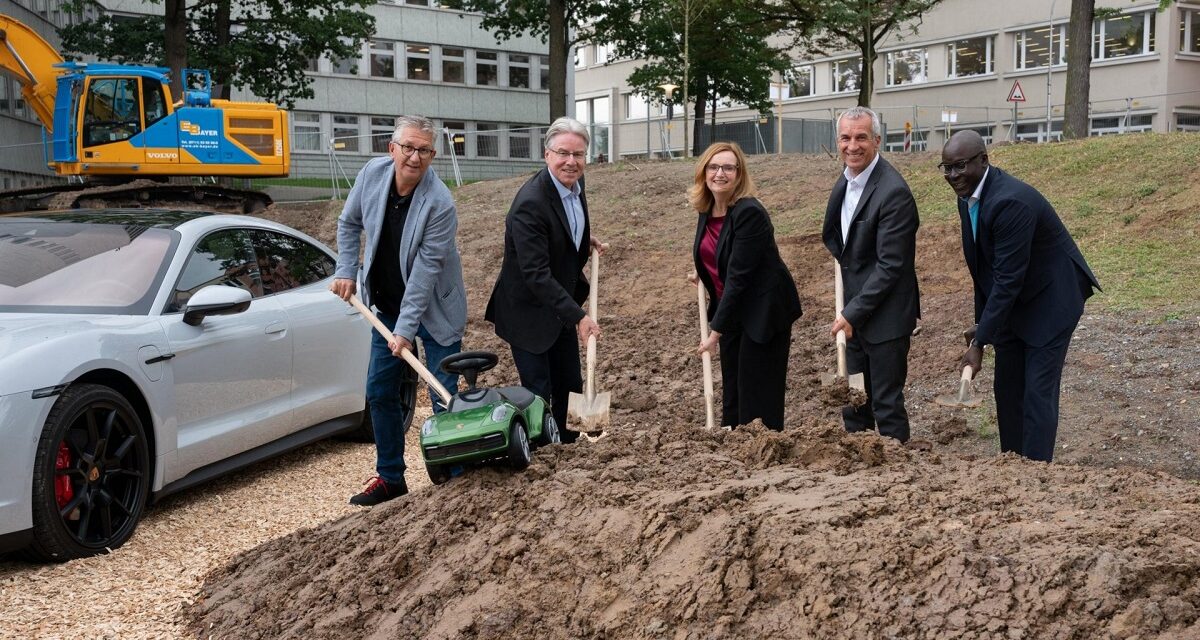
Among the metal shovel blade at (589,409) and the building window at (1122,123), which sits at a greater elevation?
the building window at (1122,123)

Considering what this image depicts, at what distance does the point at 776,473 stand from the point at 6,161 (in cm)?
3231

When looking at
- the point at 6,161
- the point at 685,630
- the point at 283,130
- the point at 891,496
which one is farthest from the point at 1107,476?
the point at 6,161

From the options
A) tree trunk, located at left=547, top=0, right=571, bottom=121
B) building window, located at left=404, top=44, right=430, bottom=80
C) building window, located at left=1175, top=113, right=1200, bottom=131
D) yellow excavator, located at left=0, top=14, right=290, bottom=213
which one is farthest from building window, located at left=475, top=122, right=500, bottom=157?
building window, located at left=1175, top=113, right=1200, bottom=131

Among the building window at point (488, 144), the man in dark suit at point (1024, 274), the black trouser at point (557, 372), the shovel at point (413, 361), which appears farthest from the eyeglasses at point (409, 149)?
the building window at point (488, 144)

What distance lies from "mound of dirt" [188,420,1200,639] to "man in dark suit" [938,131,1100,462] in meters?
1.16

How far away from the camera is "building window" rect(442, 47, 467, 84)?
173ft

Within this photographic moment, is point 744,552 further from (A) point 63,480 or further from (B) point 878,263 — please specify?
(A) point 63,480

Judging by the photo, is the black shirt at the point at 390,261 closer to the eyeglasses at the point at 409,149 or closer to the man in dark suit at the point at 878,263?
the eyeglasses at the point at 409,149

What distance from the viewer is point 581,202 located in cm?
637

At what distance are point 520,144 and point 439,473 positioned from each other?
3285 centimetres

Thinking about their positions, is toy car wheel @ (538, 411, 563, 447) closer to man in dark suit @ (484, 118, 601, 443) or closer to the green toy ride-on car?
the green toy ride-on car

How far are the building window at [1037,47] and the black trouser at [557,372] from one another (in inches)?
1558

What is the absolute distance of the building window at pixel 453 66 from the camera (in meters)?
52.6

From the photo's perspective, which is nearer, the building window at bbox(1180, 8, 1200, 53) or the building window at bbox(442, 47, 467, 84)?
the building window at bbox(1180, 8, 1200, 53)
